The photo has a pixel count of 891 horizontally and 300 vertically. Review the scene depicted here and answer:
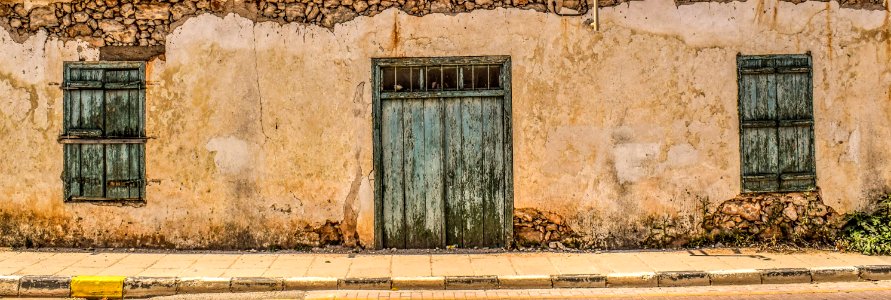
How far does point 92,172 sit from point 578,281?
227 inches

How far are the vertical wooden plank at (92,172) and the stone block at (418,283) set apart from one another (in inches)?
154

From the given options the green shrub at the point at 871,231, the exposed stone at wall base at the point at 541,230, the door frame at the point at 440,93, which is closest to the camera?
the green shrub at the point at 871,231

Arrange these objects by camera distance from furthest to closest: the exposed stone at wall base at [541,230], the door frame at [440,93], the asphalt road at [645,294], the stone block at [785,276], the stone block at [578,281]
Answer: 1. the exposed stone at wall base at [541,230]
2. the door frame at [440,93]
3. the stone block at [785,276]
4. the stone block at [578,281]
5. the asphalt road at [645,294]

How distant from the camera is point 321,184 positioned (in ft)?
25.5

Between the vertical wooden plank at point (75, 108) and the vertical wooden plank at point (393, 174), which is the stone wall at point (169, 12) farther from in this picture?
the vertical wooden plank at point (393, 174)

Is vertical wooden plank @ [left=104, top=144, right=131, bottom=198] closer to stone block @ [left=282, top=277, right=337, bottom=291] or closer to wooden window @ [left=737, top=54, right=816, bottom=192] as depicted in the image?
stone block @ [left=282, top=277, right=337, bottom=291]

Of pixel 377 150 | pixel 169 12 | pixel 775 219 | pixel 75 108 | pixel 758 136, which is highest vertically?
pixel 169 12

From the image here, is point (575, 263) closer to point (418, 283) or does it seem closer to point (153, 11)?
point (418, 283)

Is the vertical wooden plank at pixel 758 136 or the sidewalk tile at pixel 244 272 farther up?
the vertical wooden plank at pixel 758 136

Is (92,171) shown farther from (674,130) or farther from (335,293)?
(674,130)

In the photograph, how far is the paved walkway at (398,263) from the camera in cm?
672

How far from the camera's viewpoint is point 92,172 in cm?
780

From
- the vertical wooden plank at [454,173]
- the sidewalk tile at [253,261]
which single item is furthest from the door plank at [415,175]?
the sidewalk tile at [253,261]

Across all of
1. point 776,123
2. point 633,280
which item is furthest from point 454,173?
point 776,123
